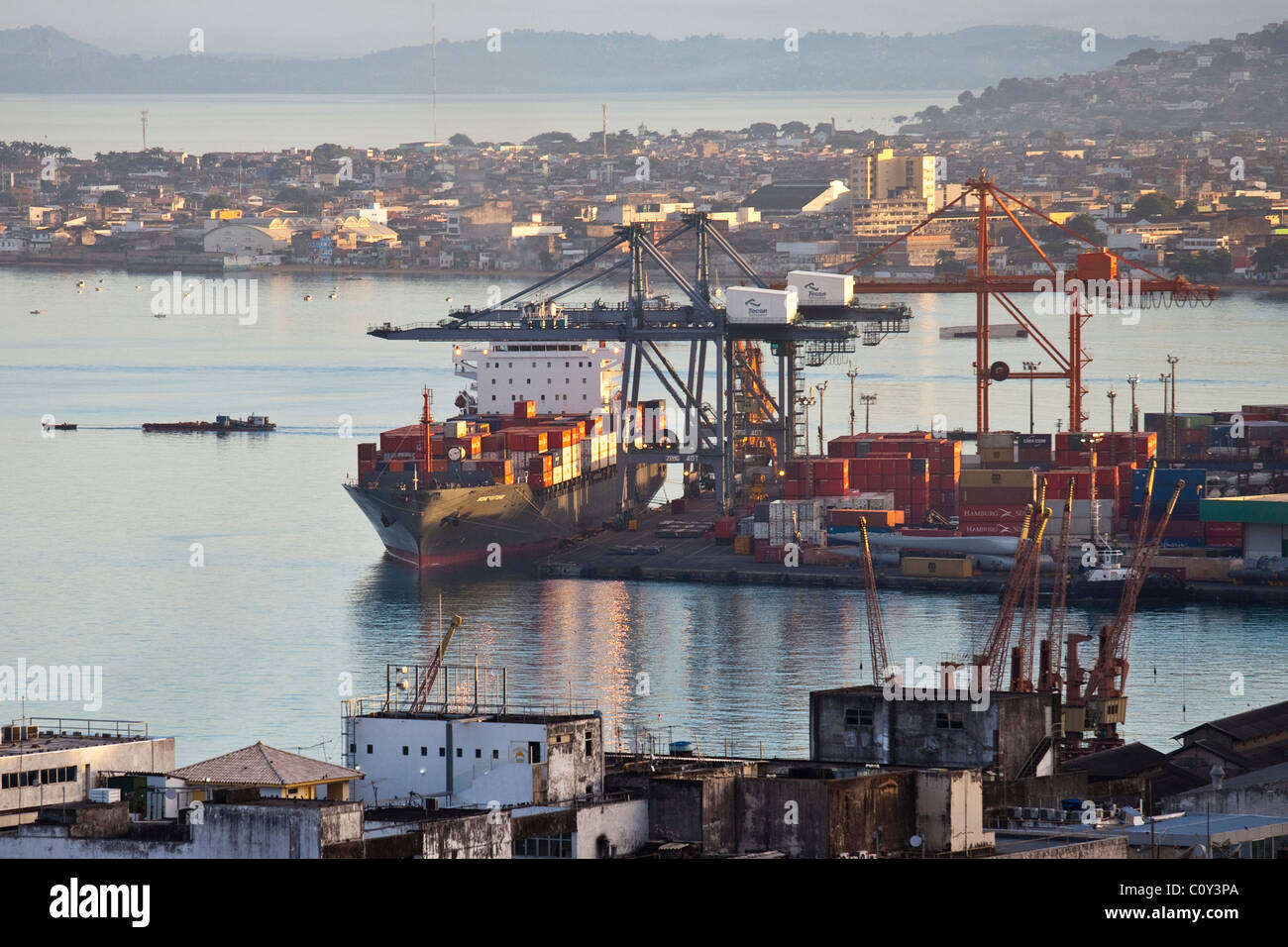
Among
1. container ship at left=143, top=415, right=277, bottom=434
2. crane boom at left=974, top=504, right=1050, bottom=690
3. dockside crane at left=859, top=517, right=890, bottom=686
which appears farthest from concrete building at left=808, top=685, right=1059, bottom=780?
Result: container ship at left=143, top=415, right=277, bottom=434

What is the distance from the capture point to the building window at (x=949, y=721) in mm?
11070

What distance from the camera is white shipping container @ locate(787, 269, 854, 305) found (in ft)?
94.5

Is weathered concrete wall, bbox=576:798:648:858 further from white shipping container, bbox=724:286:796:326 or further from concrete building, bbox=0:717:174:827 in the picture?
white shipping container, bbox=724:286:796:326

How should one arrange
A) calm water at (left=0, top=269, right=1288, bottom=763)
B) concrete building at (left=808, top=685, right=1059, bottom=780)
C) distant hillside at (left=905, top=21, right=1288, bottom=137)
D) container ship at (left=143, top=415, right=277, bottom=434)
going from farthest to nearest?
distant hillside at (left=905, top=21, right=1288, bottom=137) < container ship at (left=143, top=415, right=277, bottom=434) < calm water at (left=0, top=269, right=1288, bottom=763) < concrete building at (left=808, top=685, right=1059, bottom=780)

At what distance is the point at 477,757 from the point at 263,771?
864 mm

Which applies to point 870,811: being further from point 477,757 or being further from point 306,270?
point 306,270

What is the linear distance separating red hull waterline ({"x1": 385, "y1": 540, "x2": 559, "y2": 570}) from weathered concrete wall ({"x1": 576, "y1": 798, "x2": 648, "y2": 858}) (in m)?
15.9

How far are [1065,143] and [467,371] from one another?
260 ft

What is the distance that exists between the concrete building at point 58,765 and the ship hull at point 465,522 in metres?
14.2

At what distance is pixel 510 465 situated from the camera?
25.9 meters

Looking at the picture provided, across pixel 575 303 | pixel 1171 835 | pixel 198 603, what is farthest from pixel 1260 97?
pixel 1171 835

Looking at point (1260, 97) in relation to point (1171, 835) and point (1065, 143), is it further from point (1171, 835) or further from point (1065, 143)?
point (1171, 835)
